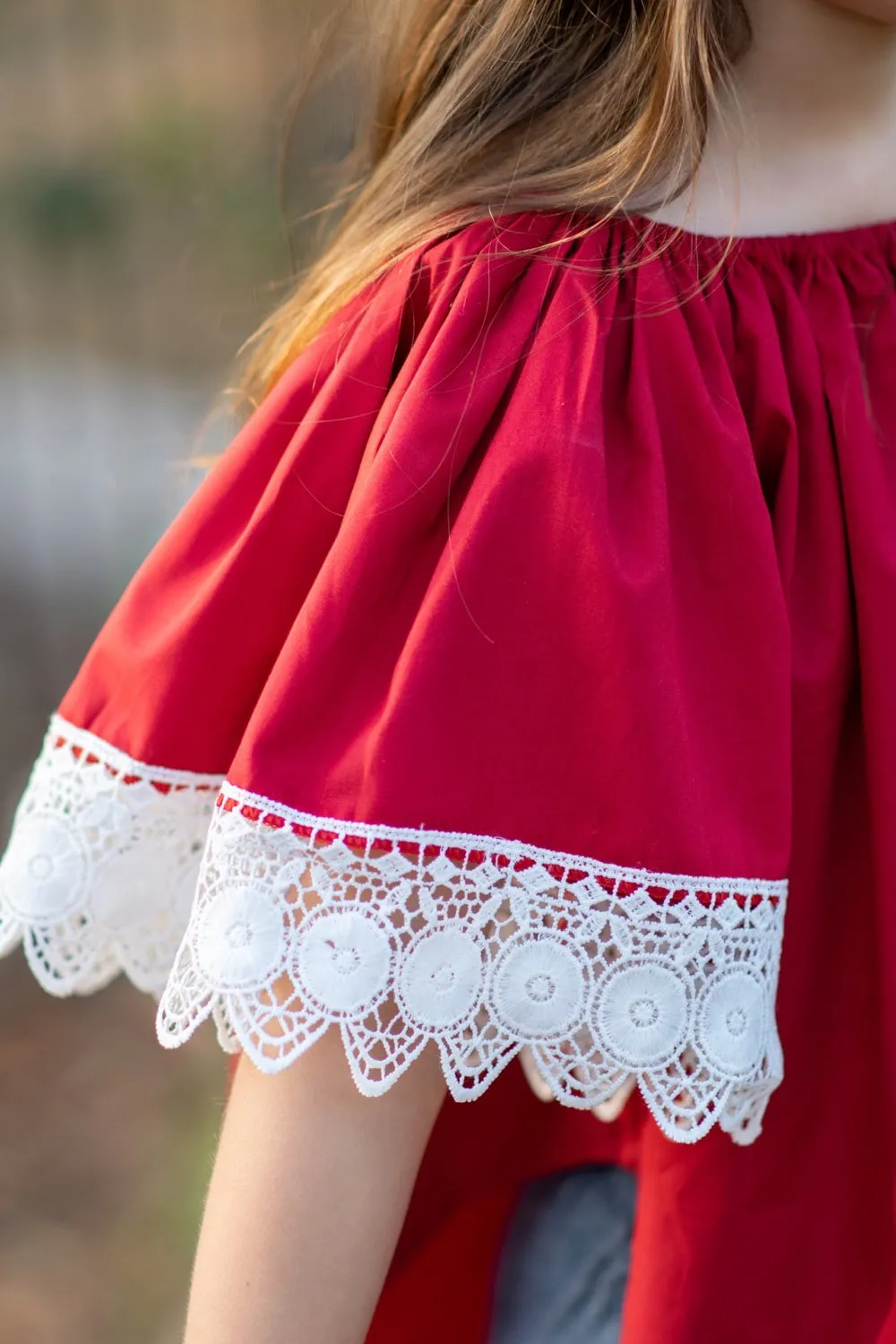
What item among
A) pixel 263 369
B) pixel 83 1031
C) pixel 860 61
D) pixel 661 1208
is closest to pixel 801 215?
pixel 860 61

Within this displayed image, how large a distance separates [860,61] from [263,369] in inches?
18.1

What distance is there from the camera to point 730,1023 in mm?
577

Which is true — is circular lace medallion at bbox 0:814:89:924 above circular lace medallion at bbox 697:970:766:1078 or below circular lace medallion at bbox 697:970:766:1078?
above

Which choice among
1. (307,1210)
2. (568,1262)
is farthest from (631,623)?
(568,1262)

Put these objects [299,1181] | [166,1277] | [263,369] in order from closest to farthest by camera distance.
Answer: [299,1181], [263,369], [166,1277]

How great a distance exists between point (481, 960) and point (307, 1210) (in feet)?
0.45

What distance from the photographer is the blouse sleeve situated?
0.57 metres

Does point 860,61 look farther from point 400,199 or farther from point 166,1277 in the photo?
point 166,1277

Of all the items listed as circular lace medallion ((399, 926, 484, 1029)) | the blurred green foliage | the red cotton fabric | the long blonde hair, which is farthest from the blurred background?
circular lace medallion ((399, 926, 484, 1029))

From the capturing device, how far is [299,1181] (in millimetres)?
580

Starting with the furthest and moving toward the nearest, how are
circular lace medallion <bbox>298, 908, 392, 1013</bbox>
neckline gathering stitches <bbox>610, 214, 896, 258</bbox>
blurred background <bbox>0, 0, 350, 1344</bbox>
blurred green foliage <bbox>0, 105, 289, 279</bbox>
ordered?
blurred green foliage <bbox>0, 105, 289, 279</bbox>
blurred background <bbox>0, 0, 350, 1344</bbox>
neckline gathering stitches <bbox>610, 214, 896, 258</bbox>
circular lace medallion <bbox>298, 908, 392, 1013</bbox>

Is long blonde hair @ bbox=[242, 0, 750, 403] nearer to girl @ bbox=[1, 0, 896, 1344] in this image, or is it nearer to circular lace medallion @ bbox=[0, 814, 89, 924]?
girl @ bbox=[1, 0, 896, 1344]

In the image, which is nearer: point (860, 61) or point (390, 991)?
point (390, 991)

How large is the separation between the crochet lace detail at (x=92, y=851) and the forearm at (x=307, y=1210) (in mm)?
193
